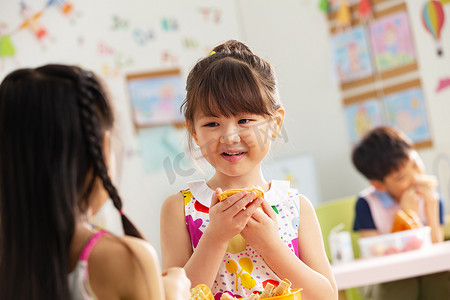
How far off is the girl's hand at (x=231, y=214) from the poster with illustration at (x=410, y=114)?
3179 millimetres

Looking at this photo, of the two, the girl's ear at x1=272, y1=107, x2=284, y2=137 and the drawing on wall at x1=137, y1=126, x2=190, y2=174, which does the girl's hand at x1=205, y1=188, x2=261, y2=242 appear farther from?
the drawing on wall at x1=137, y1=126, x2=190, y2=174

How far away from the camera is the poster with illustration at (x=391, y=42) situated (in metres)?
4.05

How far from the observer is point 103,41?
4.51 m

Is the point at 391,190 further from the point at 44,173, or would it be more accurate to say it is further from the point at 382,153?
the point at 44,173

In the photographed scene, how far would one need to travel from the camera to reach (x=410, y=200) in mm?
2781

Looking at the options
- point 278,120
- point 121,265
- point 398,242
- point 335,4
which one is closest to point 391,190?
point 398,242

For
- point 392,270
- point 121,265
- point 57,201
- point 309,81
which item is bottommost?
point 392,270

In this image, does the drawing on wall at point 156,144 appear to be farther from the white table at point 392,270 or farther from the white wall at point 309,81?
the white table at point 392,270

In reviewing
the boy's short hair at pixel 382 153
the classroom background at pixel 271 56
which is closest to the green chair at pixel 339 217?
the boy's short hair at pixel 382 153

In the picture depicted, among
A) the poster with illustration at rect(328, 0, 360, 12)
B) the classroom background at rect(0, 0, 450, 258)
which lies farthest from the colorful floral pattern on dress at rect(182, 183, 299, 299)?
the poster with illustration at rect(328, 0, 360, 12)

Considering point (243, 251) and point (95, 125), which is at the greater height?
point (95, 125)

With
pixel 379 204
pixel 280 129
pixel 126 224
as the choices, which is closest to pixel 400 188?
pixel 379 204

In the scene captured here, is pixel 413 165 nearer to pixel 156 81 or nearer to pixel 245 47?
pixel 245 47

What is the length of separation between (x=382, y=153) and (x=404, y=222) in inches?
16.0
